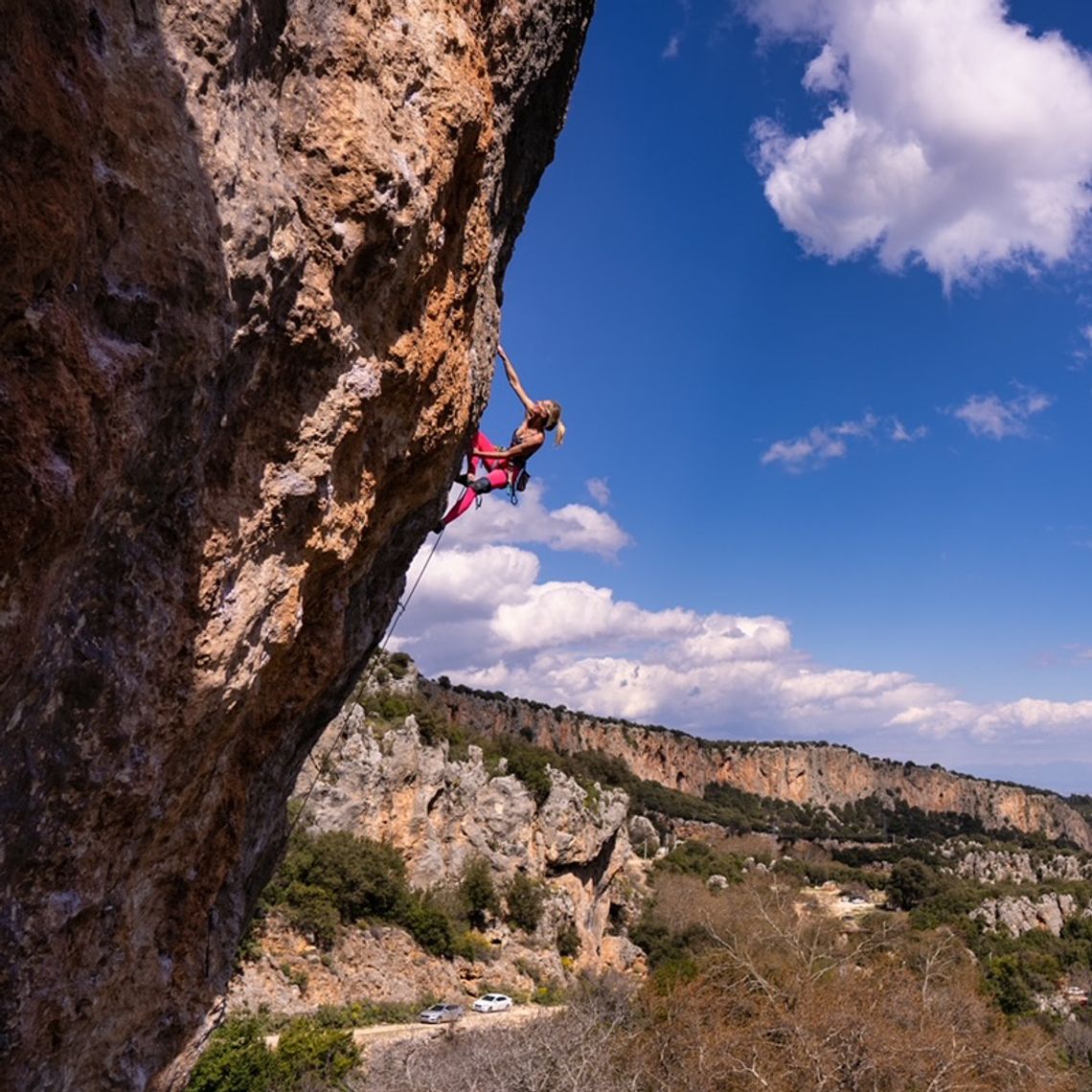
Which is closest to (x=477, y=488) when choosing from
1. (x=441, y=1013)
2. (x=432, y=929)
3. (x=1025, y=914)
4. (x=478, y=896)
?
(x=441, y=1013)

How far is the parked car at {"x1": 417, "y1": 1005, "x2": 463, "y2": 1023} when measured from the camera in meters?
21.5

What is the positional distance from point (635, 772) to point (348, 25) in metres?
89.6

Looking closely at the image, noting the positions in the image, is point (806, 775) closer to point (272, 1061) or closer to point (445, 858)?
point (445, 858)

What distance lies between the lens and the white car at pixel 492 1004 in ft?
77.0

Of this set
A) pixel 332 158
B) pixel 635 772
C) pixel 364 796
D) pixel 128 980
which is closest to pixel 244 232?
pixel 332 158

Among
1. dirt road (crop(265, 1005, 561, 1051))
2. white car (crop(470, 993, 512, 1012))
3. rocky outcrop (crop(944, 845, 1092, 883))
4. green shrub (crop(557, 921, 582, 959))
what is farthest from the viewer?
rocky outcrop (crop(944, 845, 1092, 883))

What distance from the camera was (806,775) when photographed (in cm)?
10375

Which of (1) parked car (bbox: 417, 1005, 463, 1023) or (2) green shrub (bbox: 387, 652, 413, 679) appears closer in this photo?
(1) parked car (bbox: 417, 1005, 463, 1023)

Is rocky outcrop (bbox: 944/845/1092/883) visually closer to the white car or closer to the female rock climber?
the white car

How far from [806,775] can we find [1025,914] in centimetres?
5747

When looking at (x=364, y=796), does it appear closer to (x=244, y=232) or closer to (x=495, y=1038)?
(x=495, y=1038)

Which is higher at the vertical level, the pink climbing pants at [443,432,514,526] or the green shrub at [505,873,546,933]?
the pink climbing pants at [443,432,514,526]

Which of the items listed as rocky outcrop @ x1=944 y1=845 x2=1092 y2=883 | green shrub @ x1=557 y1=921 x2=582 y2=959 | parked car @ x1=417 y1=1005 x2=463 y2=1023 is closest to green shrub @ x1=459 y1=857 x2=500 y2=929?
green shrub @ x1=557 y1=921 x2=582 y2=959

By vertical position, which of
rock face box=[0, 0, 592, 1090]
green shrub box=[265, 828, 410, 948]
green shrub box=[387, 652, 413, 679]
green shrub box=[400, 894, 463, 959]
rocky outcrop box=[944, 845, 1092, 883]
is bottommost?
green shrub box=[400, 894, 463, 959]
